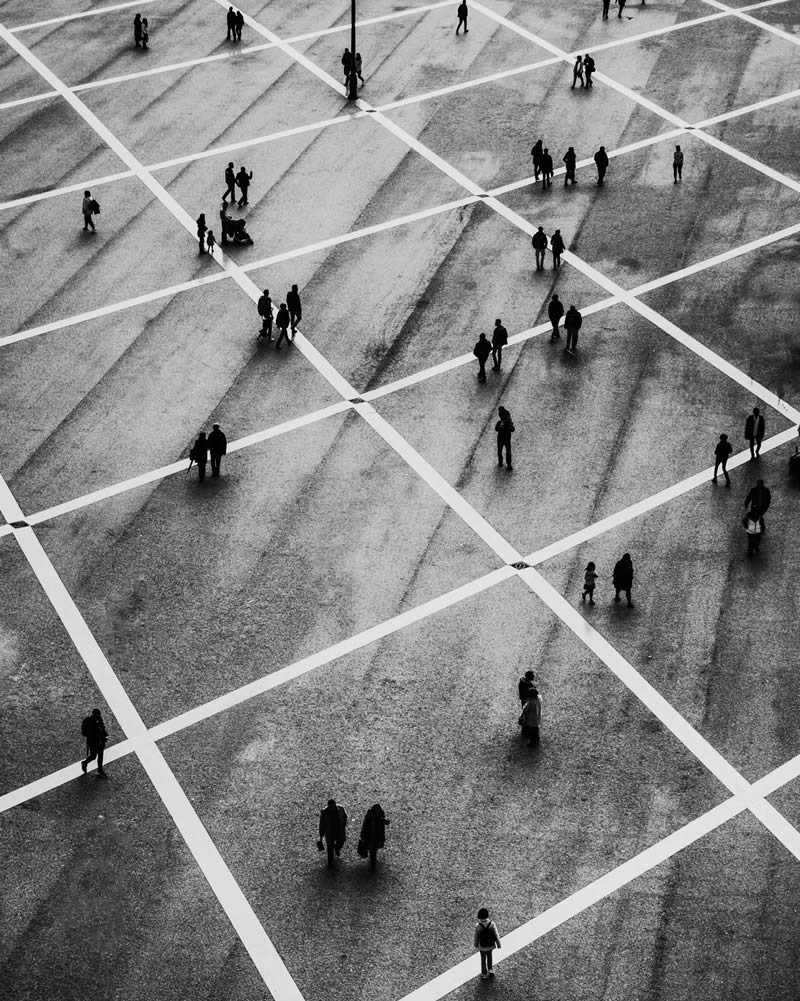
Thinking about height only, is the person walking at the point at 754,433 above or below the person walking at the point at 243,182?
below

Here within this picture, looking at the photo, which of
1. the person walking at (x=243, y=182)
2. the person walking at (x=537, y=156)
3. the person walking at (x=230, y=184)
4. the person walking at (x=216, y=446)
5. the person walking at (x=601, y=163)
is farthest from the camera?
the person walking at (x=601, y=163)

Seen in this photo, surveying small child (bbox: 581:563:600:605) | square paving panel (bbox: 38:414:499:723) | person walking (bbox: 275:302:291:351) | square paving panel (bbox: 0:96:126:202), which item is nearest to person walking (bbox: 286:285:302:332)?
person walking (bbox: 275:302:291:351)

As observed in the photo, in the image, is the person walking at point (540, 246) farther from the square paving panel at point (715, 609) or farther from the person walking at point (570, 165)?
the square paving panel at point (715, 609)

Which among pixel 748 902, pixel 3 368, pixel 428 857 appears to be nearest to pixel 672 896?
pixel 748 902

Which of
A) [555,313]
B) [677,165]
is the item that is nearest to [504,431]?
[555,313]

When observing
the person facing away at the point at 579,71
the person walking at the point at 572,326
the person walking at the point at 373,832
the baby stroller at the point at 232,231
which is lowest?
the person walking at the point at 373,832

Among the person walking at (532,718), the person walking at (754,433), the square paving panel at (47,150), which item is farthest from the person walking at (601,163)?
the person walking at (532,718)

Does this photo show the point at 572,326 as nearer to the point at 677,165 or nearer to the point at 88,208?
Result: the point at 677,165
